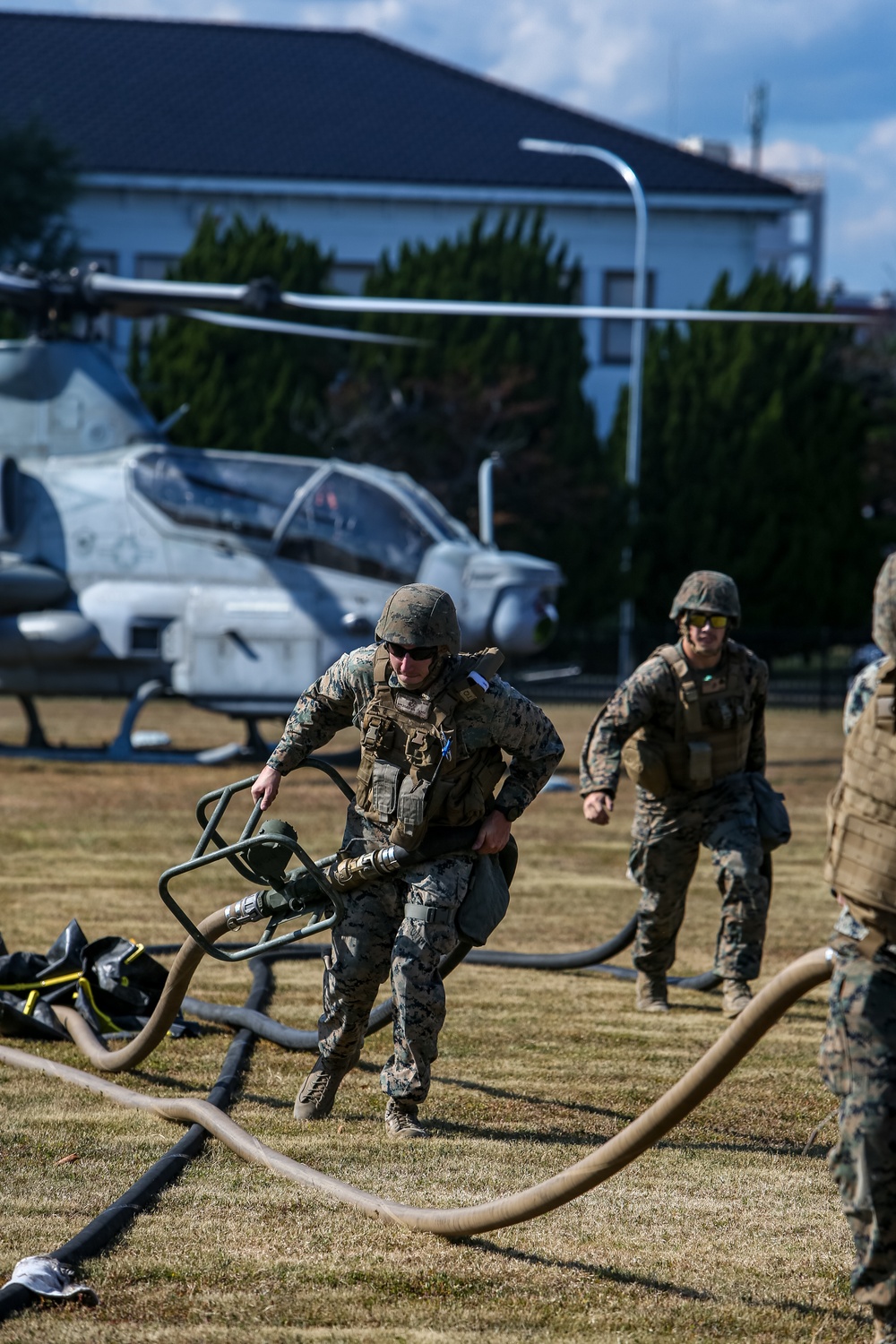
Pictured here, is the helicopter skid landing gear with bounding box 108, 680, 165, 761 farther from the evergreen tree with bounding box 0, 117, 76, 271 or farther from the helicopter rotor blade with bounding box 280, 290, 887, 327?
the evergreen tree with bounding box 0, 117, 76, 271

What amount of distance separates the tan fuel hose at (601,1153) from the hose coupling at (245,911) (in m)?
0.71

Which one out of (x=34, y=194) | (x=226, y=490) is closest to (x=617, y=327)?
(x=34, y=194)

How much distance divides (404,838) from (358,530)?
34.9 ft

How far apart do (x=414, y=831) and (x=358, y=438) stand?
24390mm

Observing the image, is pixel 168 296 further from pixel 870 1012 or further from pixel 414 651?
pixel 870 1012

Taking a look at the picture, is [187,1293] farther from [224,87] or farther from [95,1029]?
[224,87]

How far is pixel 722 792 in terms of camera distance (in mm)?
7977

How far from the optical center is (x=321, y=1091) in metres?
6.02

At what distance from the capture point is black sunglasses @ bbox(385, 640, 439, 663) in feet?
18.5

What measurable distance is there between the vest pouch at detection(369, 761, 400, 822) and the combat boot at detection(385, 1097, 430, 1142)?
95 cm

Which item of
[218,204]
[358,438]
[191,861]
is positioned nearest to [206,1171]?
[191,861]

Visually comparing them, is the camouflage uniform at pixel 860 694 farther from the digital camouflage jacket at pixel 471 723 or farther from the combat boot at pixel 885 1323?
the digital camouflage jacket at pixel 471 723

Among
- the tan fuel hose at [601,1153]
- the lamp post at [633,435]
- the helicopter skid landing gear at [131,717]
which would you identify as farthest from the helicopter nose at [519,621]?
the lamp post at [633,435]

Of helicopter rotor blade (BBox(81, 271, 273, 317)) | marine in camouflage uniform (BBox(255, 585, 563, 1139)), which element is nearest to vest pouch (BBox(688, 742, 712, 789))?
marine in camouflage uniform (BBox(255, 585, 563, 1139))
